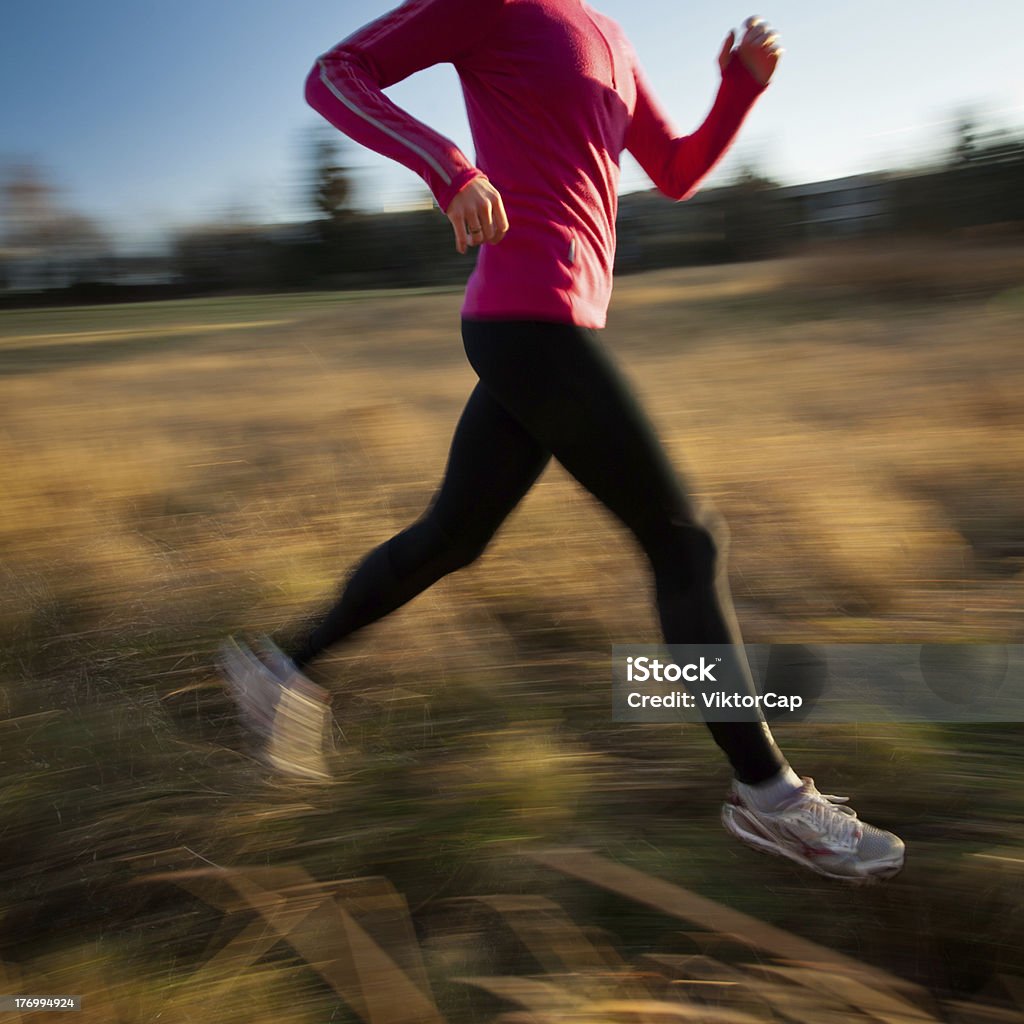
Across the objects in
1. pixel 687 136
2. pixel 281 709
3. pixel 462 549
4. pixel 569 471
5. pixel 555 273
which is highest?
pixel 687 136

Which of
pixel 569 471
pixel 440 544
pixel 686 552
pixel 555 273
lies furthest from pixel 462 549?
pixel 555 273

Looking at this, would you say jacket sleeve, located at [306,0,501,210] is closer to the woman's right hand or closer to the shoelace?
the woman's right hand

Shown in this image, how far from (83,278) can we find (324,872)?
20.7 ft

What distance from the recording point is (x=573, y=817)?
5.74ft

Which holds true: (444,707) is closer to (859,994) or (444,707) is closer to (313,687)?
(313,687)

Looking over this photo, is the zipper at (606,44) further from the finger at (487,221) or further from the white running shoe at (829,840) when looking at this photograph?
the white running shoe at (829,840)

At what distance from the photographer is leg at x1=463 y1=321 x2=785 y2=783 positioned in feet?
4.57

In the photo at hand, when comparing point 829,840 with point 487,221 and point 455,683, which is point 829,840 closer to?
point 455,683

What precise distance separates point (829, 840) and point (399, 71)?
4.38ft

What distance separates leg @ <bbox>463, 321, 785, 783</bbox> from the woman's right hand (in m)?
0.13

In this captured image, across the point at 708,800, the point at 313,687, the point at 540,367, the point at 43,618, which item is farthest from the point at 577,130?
the point at 43,618

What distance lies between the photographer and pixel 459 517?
1.59 m

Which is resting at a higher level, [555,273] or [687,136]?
[687,136]

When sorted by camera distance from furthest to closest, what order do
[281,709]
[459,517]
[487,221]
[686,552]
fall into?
[281,709] → [459,517] → [686,552] → [487,221]
